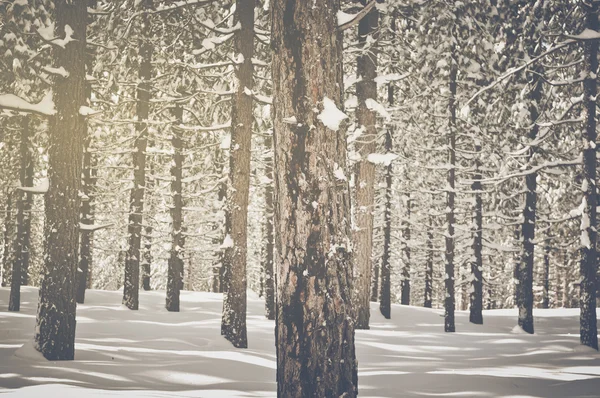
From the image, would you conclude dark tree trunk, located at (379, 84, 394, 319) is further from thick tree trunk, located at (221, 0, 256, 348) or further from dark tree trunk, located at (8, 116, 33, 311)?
dark tree trunk, located at (8, 116, 33, 311)

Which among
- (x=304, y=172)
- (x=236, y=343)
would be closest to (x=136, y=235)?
(x=236, y=343)

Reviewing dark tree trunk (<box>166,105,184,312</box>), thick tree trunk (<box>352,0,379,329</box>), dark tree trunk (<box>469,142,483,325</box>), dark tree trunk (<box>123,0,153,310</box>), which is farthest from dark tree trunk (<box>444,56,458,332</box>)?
dark tree trunk (<box>123,0,153,310</box>)

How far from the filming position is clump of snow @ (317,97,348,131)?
12.0 feet

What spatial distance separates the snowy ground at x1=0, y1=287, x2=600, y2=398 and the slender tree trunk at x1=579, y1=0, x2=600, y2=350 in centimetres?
96

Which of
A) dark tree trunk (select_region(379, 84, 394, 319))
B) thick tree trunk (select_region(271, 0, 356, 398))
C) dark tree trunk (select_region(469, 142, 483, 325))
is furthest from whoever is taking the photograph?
dark tree trunk (select_region(379, 84, 394, 319))

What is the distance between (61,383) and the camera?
20.0 ft

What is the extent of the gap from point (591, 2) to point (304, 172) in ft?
35.8

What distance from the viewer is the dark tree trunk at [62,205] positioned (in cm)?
761

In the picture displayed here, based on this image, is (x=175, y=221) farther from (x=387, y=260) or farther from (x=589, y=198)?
(x=589, y=198)

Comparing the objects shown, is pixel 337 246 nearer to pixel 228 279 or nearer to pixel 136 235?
pixel 228 279

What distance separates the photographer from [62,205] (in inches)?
302

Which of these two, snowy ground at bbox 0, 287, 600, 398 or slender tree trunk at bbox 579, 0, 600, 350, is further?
slender tree trunk at bbox 579, 0, 600, 350

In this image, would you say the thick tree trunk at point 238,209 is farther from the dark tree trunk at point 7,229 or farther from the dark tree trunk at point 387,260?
the dark tree trunk at point 7,229

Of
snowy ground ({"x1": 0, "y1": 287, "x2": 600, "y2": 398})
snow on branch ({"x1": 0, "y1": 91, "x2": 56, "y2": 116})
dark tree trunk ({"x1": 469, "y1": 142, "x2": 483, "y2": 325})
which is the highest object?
snow on branch ({"x1": 0, "y1": 91, "x2": 56, "y2": 116})
